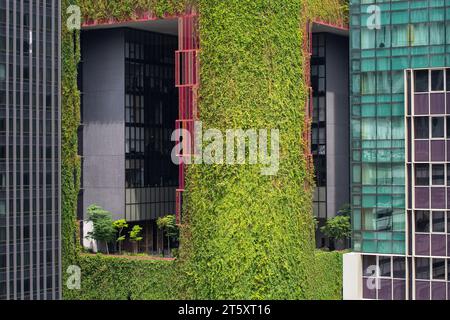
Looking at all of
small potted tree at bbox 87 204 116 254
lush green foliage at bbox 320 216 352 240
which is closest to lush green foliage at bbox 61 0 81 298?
small potted tree at bbox 87 204 116 254

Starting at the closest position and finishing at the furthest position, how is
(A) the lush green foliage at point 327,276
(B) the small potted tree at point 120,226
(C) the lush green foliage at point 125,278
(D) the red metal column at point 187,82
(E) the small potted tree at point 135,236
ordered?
(D) the red metal column at point 187,82 < (C) the lush green foliage at point 125,278 < (A) the lush green foliage at point 327,276 < (E) the small potted tree at point 135,236 < (B) the small potted tree at point 120,226

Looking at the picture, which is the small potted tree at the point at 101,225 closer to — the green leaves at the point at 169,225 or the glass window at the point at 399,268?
the green leaves at the point at 169,225

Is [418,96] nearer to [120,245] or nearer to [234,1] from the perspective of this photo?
[234,1]

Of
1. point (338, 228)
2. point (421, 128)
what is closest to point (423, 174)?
point (421, 128)

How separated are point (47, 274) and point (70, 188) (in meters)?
8.97

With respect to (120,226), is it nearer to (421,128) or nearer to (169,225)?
(169,225)

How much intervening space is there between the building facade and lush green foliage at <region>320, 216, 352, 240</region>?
1042cm

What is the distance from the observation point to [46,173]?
97312 millimetres

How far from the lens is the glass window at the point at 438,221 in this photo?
7781 cm

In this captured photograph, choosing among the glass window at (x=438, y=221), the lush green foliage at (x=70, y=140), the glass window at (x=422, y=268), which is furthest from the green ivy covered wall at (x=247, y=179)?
the lush green foliage at (x=70, y=140)

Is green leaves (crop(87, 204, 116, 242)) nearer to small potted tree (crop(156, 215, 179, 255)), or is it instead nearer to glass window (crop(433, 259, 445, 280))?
small potted tree (crop(156, 215, 179, 255))

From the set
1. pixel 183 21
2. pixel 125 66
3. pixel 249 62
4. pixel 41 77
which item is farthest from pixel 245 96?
pixel 41 77

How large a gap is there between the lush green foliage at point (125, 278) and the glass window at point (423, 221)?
709 inches

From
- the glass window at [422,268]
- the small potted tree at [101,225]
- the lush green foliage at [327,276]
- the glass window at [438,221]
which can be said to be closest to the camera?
the glass window at [438,221]
